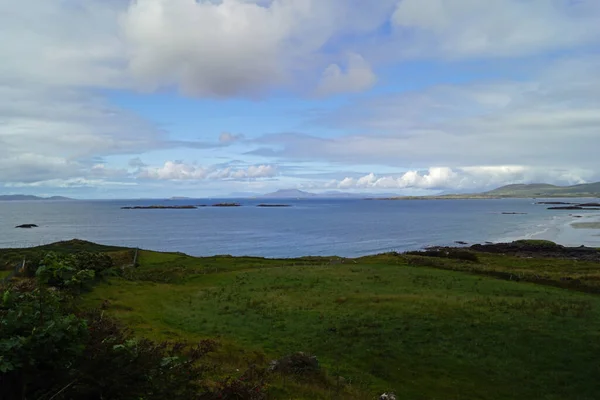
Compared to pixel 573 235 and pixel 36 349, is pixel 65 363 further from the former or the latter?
pixel 573 235

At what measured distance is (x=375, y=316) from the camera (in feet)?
88.2

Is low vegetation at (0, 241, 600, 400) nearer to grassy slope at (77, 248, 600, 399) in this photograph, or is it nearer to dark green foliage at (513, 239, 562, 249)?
grassy slope at (77, 248, 600, 399)

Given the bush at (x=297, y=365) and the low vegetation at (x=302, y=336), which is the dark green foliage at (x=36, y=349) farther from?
the bush at (x=297, y=365)

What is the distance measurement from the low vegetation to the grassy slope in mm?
99

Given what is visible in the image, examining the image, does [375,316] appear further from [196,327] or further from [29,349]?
[29,349]

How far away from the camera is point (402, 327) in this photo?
24.6 metres

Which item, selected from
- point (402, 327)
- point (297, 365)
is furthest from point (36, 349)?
point (402, 327)

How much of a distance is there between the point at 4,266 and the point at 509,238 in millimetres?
125934

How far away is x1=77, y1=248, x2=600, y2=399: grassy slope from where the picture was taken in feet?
60.1

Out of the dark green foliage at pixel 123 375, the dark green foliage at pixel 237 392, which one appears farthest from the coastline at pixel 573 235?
the dark green foliage at pixel 123 375

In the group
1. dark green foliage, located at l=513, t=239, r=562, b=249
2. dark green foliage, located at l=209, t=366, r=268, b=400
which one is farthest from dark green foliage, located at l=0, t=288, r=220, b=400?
dark green foliage, located at l=513, t=239, r=562, b=249

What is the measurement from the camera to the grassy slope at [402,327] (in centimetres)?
1833

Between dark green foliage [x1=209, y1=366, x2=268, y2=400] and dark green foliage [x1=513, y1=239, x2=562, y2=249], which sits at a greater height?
dark green foliage [x1=209, y1=366, x2=268, y2=400]

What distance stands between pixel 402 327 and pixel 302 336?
622 cm
